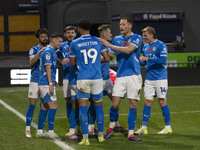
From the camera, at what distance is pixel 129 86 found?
9.34 m

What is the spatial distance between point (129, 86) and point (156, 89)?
1.20 meters

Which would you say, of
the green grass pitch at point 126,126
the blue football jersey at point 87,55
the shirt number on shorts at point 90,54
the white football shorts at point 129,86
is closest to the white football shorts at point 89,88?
the blue football jersey at point 87,55

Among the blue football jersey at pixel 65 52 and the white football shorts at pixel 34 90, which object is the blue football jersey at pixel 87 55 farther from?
the white football shorts at pixel 34 90

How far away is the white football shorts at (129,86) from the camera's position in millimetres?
9312

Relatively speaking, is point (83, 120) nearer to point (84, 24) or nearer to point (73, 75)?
point (73, 75)

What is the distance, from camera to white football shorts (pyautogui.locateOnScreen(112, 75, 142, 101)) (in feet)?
30.6

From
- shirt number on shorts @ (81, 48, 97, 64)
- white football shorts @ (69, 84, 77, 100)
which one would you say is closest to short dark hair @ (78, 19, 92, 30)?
shirt number on shorts @ (81, 48, 97, 64)

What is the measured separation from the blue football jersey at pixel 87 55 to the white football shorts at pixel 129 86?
25.7 inches

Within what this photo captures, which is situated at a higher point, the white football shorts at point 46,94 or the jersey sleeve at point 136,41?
the jersey sleeve at point 136,41

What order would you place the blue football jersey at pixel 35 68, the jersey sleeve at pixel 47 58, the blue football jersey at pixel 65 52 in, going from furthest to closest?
the blue football jersey at pixel 65 52 → the blue football jersey at pixel 35 68 → the jersey sleeve at pixel 47 58

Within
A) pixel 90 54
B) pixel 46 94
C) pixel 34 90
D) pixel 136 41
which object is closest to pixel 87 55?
pixel 90 54

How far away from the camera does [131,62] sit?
9297mm

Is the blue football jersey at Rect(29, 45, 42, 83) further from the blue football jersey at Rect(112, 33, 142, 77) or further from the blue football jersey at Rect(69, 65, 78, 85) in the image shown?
the blue football jersey at Rect(112, 33, 142, 77)

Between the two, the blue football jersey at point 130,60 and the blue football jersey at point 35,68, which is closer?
the blue football jersey at point 130,60
